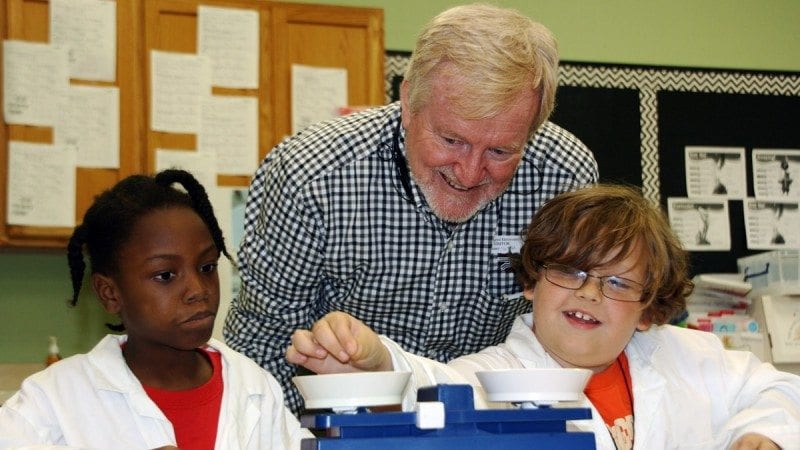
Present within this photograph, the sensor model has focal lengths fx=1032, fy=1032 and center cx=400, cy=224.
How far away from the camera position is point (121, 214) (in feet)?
6.48

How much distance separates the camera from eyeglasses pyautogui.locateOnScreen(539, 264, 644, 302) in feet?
5.87

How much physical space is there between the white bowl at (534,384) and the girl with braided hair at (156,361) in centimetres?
79

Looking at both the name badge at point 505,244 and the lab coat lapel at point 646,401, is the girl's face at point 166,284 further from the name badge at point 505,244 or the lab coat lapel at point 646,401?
the lab coat lapel at point 646,401

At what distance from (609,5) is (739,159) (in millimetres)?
835

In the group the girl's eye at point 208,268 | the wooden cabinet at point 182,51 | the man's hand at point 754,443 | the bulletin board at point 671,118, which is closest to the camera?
the man's hand at point 754,443

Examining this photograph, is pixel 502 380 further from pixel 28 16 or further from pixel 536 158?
pixel 28 16

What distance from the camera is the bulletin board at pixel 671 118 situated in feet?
13.5

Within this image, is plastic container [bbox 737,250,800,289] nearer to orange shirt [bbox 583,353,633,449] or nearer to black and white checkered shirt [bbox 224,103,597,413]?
black and white checkered shirt [bbox 224,103,597,413]

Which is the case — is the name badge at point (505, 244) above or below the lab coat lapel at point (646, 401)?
above

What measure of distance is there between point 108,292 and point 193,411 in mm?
292

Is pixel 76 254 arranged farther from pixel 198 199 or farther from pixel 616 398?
pixel 616 398

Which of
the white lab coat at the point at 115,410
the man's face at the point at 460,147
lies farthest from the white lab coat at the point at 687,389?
the white lab coat at the point at 115,410

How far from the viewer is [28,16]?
11.4ft

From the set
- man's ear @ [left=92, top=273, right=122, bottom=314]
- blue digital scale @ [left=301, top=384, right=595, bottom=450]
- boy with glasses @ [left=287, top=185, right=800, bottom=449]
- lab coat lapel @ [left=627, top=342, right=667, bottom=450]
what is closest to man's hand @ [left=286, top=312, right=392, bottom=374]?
blue digital scale @ [left=301, top=384, right=595, bottom=450]
